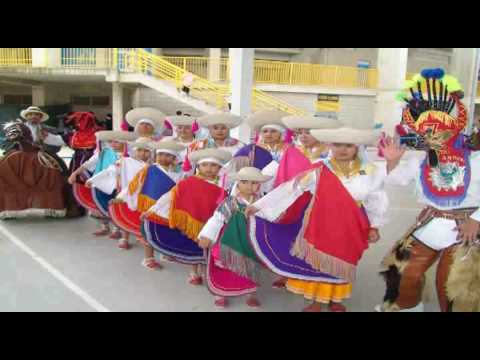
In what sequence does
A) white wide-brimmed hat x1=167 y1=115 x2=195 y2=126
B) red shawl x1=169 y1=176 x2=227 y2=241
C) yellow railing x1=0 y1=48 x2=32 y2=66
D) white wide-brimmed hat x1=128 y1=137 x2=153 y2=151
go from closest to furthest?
red shawl x1=169 y1=176 x2=227 y2=241
white wide-brimmed hat x1=128 y1=137 x2=153 y2=151
white wide-brimmed hat x1=167 y1=115 x2=195 y2=126
yellow railing x1=0 y1=48 x2=32 y2=66

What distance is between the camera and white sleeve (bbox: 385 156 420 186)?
3.26 metres

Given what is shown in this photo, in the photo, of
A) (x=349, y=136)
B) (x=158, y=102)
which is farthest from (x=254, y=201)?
(x=158, y=102)

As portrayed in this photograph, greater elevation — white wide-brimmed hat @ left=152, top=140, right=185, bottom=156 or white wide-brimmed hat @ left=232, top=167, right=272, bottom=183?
white wide-brimmed hat @ left=152, top=140, right=185, bottom=156

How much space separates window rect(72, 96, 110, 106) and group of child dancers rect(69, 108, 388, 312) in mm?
14914

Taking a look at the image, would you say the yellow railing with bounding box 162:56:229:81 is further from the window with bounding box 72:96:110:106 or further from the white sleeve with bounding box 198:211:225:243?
the white sleeve with bounding box 198:211:225:243

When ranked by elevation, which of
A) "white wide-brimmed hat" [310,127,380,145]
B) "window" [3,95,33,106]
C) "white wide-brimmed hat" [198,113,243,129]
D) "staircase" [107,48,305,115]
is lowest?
"white wide-brimmed hat" [310,127,380,145]

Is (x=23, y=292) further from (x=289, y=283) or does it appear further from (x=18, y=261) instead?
(x=289, y=283)

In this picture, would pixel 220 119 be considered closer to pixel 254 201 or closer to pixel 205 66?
pixel 254 201

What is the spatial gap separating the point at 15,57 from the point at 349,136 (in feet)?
53.9

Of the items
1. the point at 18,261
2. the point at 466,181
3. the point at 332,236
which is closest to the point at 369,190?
the point at 332,236

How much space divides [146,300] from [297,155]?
1697mm

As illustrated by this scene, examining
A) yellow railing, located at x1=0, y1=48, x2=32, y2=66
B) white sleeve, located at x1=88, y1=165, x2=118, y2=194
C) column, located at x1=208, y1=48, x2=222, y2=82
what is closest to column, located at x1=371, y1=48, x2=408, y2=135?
column, located at x1=208, y1=48, x2=222, y2=82

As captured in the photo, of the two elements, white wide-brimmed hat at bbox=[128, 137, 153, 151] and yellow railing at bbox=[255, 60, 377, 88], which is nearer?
white wide-brimmed hat at bbox=[128, 137, 153, 151]

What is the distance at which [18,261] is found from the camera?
462 centimetres
